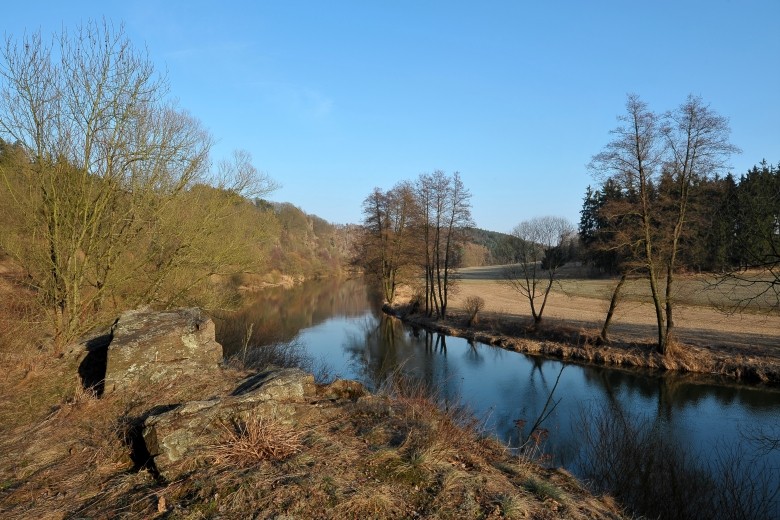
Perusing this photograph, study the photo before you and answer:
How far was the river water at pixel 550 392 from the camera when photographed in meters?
10.2

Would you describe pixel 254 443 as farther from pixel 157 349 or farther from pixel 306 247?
pixel 306 247

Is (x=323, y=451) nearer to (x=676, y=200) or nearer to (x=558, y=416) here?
(x=558, y=416)

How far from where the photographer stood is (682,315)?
87.1 ft

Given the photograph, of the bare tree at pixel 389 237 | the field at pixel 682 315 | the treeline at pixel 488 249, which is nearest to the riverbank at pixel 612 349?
the field at pixel 682 315

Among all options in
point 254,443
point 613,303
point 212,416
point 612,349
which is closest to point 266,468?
point 254,443

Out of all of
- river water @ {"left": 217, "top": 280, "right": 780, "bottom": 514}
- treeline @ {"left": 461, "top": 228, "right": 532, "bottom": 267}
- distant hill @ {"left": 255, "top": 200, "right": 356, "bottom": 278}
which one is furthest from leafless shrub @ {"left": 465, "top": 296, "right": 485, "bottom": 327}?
distant hill @ {"left": 255, "top": 200, "right": 356, "bottom": 278}

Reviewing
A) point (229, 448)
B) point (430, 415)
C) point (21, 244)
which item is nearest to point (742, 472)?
point (430, 415)

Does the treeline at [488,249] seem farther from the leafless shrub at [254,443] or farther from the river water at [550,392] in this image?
the leafless shrub at [254,443]

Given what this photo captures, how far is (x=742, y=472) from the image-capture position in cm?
877

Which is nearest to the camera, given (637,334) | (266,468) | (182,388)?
(266,468)

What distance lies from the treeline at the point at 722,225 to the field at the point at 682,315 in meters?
1.38

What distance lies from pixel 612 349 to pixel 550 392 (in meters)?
7.06

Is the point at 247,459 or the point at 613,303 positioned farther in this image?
the point at 613,303

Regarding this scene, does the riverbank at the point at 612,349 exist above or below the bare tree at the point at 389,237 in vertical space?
below
